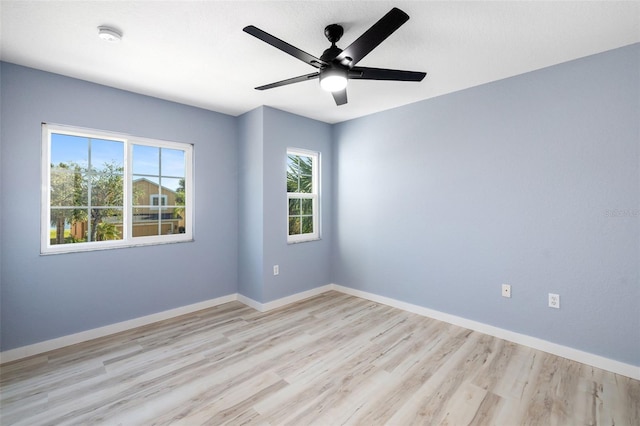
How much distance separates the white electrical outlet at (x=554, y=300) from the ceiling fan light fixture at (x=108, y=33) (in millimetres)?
3994

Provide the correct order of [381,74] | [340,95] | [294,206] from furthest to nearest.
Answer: [294,206]
[340,95]
[381,74]

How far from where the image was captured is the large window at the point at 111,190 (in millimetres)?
2727

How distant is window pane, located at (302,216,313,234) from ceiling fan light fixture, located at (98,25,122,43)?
9.28ft

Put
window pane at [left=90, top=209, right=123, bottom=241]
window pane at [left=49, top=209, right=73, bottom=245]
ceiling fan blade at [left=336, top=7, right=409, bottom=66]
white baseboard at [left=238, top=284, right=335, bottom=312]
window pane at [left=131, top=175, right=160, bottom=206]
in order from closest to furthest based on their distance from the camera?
1. ceiling fan blade at [left=336, top=7, right=409, bottom=66]
2. window pane at [left=49, top=209, right=73, bottom=245]
3. window pane at [left=90, top=209, right=123, bottom=241]
4. window pane at [left=131, top=175, right=160, bottom=206]
5. white baseboard at [left=238, top=284, right=335, bottom=312]

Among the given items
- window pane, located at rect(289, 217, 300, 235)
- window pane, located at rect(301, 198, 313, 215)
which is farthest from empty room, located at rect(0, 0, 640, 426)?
window pane, located at rect(301, 198, 313, 215)

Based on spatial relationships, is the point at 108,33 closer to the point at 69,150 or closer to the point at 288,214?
the point at 69,150

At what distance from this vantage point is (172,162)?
3.50 m

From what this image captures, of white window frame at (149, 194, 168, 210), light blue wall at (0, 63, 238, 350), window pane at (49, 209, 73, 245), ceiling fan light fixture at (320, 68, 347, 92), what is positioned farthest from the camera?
white window frame at (149, 194, 168, 210)

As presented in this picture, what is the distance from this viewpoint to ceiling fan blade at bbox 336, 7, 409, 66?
4.80ft

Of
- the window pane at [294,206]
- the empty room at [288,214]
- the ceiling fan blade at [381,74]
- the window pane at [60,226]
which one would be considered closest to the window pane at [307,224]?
the window pane at [294,206]

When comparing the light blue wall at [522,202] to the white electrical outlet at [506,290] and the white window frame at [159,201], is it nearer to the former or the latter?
the white electrical outlet at [506,290]

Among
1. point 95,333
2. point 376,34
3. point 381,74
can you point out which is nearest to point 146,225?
point 95,333

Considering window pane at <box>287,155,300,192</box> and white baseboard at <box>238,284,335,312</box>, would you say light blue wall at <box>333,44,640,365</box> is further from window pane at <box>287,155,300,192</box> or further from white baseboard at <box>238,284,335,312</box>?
window pane at <box>287,155,300,192</box>

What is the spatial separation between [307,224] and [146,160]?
219cm
